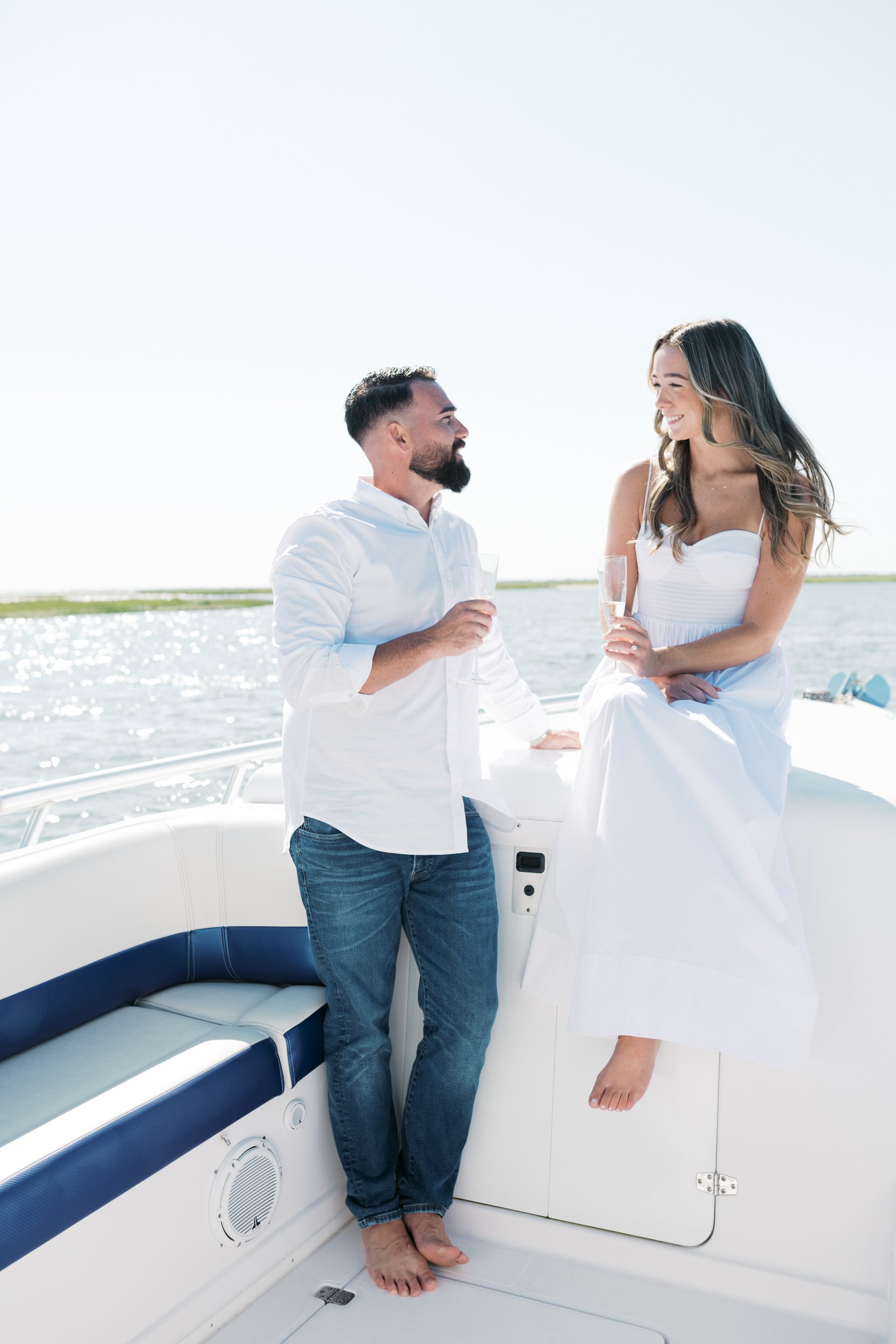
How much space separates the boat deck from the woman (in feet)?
1.30

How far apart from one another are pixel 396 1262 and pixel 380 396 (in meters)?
1.62

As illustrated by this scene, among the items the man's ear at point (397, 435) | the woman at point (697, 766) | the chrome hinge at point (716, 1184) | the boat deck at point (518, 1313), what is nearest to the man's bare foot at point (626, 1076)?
the woman at point (697, 766)

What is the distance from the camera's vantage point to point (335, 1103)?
1.91 meters

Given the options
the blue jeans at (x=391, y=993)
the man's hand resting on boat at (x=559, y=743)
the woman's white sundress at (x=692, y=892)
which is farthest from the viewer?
the man's hand resting on boat at (x=559, y=743)

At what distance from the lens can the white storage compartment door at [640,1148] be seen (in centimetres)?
177

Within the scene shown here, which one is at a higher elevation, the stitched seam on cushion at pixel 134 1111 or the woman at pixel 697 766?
the woman at pixel 697 766

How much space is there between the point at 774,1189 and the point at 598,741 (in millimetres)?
843

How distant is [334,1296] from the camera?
1.80 meters

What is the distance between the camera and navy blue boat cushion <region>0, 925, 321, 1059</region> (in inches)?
74.6

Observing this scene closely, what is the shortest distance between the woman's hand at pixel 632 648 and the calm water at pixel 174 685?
41.6 inches

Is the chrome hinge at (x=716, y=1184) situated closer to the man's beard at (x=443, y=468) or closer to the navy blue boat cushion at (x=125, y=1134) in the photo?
the navy blue boat cushion at (x=125, y=1134)

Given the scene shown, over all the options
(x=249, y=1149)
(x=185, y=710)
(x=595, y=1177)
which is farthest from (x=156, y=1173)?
(x=185, y=710)

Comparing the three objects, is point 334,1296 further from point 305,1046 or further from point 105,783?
point 105,783

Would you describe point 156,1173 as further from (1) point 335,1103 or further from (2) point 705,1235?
(2) point 705,1235
